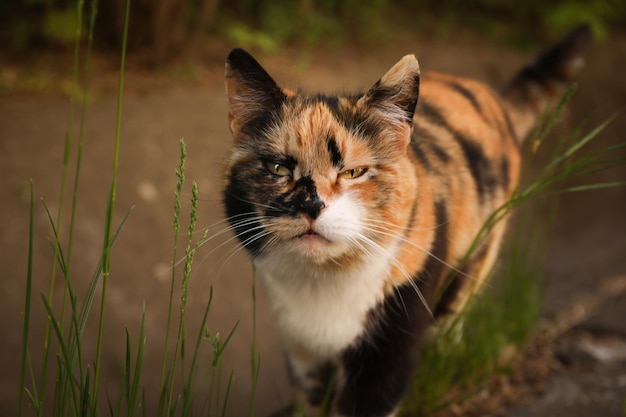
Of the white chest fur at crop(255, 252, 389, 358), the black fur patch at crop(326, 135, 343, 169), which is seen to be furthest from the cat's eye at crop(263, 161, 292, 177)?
the white chest fur at crop(255, 252, 389, 358)

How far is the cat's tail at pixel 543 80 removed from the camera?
274 cm

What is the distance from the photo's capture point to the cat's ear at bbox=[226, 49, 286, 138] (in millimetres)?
1652

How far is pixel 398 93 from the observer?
1.65 m

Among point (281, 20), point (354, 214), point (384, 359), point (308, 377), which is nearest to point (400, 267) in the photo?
point (354, 214)

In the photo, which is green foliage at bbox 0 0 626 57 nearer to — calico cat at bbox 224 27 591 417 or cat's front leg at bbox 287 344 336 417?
calico cat at bbox 224 27 591 417

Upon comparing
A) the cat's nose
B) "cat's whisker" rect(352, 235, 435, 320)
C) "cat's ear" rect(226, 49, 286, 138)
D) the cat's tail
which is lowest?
"cat's whisker" rect(352, 235, 435, 320)

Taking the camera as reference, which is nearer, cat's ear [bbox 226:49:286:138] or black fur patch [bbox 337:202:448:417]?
cat's ear [bbox 226:49:286:138]

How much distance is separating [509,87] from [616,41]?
9.48 ft

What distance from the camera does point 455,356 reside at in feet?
7.97

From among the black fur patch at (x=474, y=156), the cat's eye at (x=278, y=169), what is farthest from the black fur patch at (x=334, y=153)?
the black fur patch at (x=474, y=156)

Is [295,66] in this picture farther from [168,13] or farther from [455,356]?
[455,356]

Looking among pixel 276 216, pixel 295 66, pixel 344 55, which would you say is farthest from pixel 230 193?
pixel 344 55

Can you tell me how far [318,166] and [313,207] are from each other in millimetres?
132

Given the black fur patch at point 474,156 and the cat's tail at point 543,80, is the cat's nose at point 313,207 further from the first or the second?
the cat's tail at point 543,80
